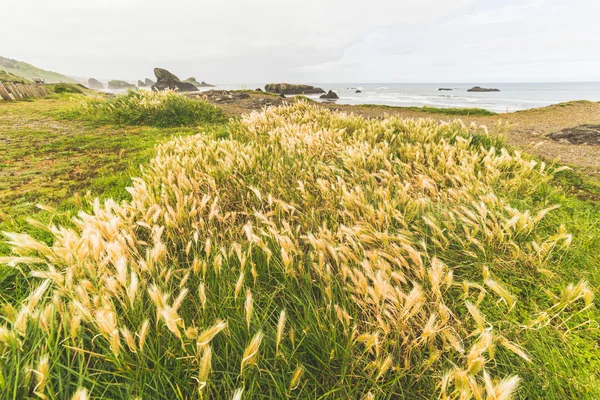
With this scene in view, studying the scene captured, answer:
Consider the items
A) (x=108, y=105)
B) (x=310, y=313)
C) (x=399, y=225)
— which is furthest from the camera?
(x=108, y=105)

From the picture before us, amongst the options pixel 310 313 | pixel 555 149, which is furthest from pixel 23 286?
pixel 555 149

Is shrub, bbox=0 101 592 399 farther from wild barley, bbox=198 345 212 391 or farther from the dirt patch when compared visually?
the dirt patch

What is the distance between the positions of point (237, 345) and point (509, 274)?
2148 mm

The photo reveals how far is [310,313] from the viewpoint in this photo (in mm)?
1663

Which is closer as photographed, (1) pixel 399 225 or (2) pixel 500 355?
(2) pixel 500 355

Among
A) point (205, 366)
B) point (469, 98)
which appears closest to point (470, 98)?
point (469, 98)

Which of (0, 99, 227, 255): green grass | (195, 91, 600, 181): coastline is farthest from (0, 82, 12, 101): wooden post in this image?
(195, 91, 600, 181): coastline

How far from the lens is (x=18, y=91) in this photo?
12281mm

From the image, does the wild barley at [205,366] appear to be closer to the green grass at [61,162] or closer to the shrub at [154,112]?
the green grass at [61,162]

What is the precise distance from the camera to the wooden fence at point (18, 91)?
11.5 meters

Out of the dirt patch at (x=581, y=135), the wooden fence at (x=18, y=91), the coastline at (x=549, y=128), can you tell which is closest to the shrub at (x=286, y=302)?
the coastline at (x=549, y=128)

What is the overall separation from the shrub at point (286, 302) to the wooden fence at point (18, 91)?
14.8 meters

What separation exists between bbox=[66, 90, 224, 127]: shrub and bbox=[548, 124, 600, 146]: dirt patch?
10.4 meters

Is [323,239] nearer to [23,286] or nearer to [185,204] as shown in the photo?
[185,204]
